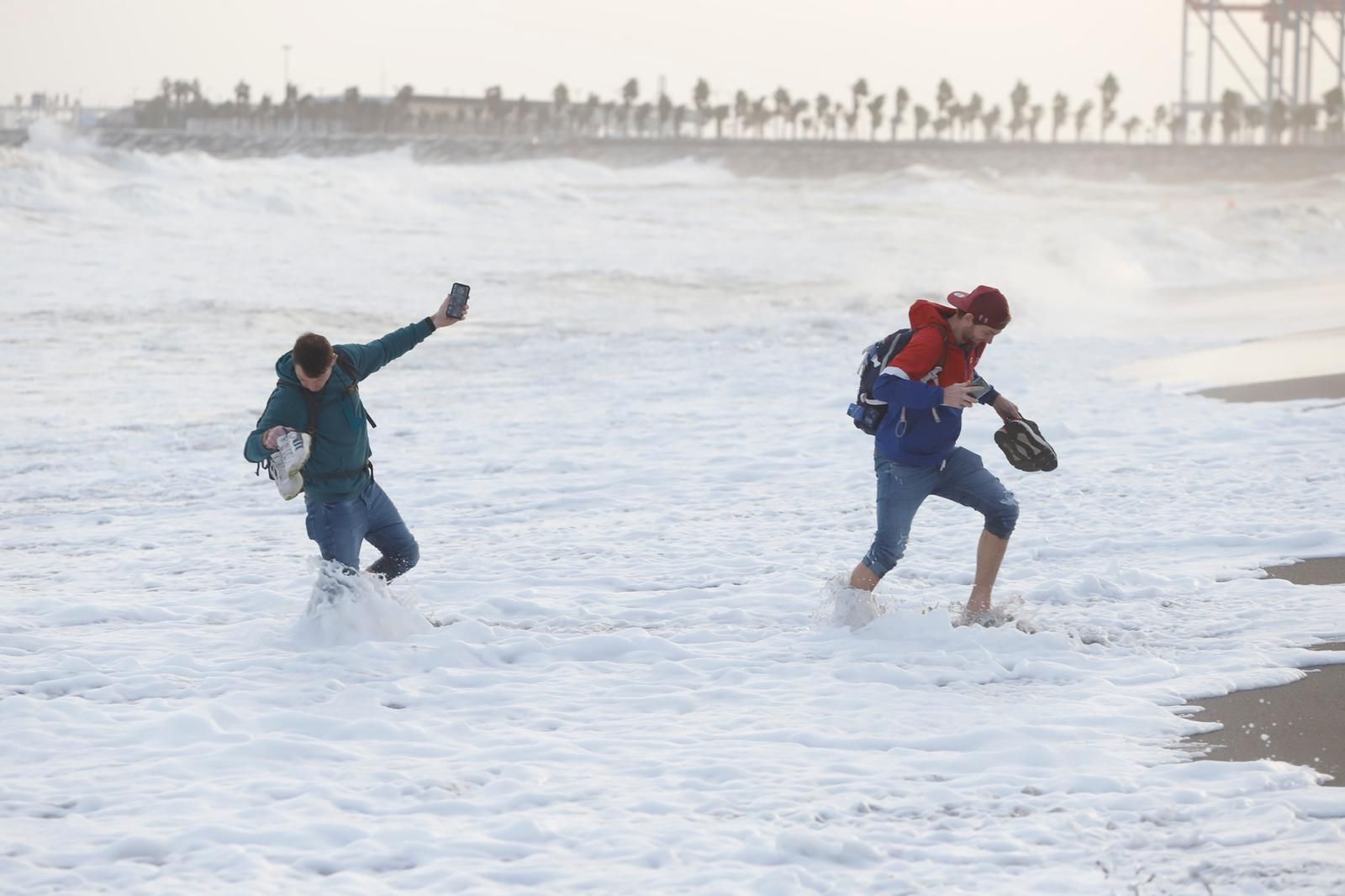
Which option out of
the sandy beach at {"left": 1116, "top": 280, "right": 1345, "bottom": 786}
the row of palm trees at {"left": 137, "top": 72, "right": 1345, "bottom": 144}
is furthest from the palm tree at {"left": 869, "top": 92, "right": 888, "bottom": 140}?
the sandy beach at {"left": 1116, "top": 280, "right": 1345, "bottom": 786}

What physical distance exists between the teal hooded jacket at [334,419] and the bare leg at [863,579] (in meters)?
2.20

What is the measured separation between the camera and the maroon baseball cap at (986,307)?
588 centimetres

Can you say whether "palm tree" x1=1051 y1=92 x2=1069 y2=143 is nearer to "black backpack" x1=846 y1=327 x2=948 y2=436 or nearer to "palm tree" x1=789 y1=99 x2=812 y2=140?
"palm tree" x1=789 y1=99 x2=812 y2=140

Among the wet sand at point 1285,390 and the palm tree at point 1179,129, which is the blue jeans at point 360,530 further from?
the palm tree at point 1179,129

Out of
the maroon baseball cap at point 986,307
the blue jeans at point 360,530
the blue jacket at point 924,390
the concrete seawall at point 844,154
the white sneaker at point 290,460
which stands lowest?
the blue jeans at point 360,530

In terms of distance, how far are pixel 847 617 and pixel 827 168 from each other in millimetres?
135459

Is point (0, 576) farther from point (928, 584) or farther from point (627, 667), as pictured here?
point (928, 584)

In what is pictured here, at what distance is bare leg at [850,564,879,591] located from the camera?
6.55m

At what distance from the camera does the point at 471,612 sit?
23.7ft

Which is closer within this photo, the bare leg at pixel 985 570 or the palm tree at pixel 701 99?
the bare leg at pixel 985 570

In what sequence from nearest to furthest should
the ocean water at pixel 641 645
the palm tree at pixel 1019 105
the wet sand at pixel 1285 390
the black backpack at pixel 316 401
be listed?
the ocean water at pixel 641 645 < the black backpack at pixel 316 401 < the wet sand at pixel 1285 390 < the palm tree at pixel 1019 105

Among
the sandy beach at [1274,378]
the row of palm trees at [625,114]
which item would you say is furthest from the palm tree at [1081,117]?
the sandy beach at [1274,378]

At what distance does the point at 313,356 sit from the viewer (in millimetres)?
5941

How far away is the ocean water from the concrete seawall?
12411 centimetres
